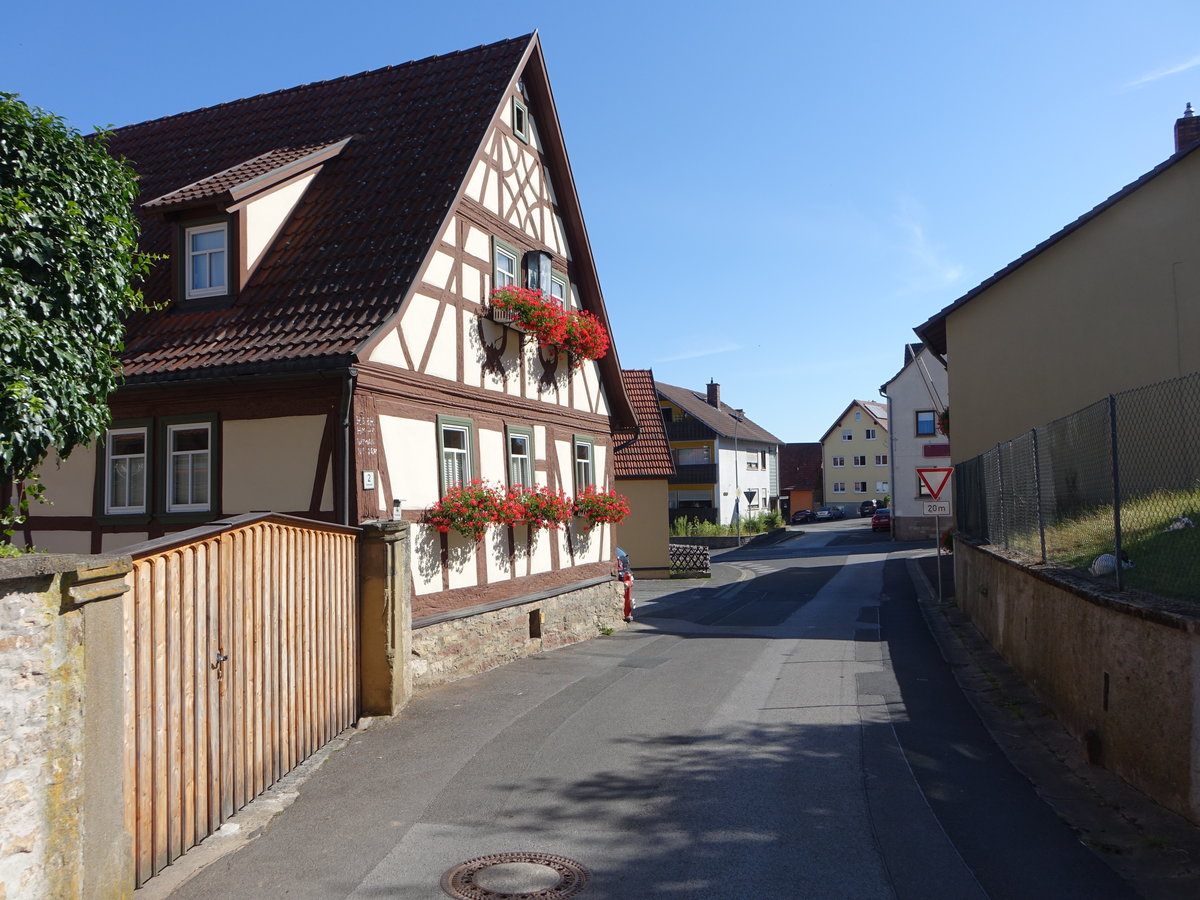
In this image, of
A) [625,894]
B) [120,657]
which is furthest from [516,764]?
[120,657]

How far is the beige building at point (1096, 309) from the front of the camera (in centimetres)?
1938

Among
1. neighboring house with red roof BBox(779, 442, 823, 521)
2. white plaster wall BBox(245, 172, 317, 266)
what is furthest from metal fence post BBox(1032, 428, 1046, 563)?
neighboring house with red roof BBox(779, 442, 823, 521)

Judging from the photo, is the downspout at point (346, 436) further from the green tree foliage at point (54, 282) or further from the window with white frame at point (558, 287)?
the window with white frame at point (558, 287)

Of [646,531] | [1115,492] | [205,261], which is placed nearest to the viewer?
[1115,492]

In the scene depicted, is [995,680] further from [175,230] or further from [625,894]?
[175,230]

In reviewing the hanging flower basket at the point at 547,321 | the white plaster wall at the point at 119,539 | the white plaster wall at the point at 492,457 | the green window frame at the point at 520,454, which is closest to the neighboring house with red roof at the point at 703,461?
the hanging flower basket at the point at 547,321

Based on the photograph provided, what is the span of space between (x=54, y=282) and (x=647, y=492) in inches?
1045

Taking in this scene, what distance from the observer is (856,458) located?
83.1 metres

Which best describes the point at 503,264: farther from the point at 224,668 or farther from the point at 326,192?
the point at 224,668

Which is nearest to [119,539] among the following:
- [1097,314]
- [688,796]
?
[688,796]

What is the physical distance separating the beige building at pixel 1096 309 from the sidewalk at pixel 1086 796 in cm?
1017

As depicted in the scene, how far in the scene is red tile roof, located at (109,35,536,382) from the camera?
12.0 meters

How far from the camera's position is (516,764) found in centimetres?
820

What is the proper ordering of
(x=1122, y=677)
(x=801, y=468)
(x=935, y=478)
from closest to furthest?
(x=1122, y=677) → (x=935, y=478) → (x=801, y=468)
